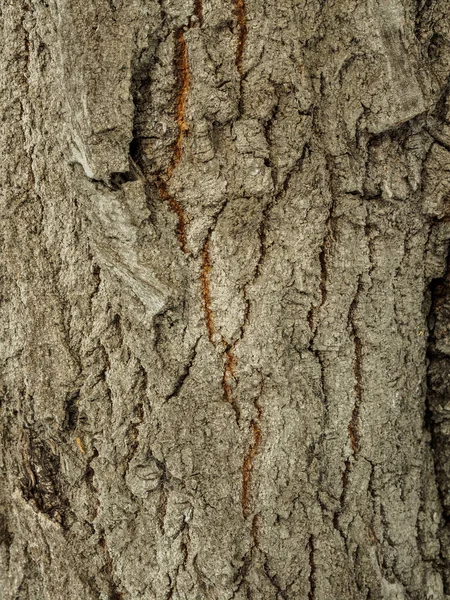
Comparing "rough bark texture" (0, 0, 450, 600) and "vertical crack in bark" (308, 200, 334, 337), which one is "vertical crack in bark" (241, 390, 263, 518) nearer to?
"rough bark texture" (0, 0, 450, 600)

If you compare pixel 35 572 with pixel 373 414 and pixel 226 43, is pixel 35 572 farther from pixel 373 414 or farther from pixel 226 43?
pixel 226 43

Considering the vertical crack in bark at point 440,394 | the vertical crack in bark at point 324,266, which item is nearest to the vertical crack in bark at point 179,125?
the vertical crack in bark at point 324,266

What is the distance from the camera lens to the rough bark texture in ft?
4.13

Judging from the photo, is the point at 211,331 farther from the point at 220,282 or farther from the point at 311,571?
the point at 311,571

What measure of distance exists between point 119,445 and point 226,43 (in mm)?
848

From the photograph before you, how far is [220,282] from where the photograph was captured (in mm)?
1320

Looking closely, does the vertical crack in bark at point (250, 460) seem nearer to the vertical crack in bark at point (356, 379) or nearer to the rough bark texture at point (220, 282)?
the rough bark texture at point (220, 282)

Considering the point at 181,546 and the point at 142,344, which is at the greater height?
the point at 142,344

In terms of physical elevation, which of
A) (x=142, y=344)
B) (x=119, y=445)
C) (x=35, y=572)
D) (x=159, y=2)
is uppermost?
(x=159, y=2)

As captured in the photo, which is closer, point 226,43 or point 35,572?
point 226,43

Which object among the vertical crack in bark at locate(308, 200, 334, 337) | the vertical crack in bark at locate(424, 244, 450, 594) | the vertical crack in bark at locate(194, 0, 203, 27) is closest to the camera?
the vertical crack in bark at locate(194, 0, 203, 27)

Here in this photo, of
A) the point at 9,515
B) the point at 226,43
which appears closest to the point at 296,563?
the point at 9,515

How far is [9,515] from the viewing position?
1.58 meters

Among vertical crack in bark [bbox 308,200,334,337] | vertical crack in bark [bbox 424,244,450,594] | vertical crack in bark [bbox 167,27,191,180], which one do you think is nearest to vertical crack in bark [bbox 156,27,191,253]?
vertical crack in bark [bbox 167,27,191,180]
